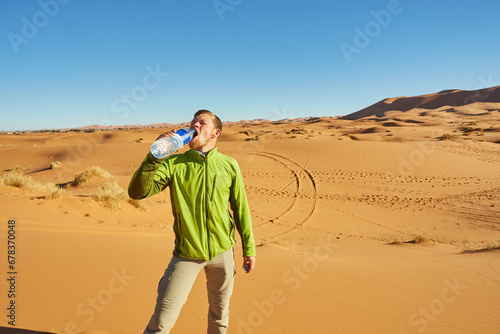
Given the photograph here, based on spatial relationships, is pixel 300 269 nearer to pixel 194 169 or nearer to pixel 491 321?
pixel 491 321

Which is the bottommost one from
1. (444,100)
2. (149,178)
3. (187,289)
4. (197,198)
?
(187,289)

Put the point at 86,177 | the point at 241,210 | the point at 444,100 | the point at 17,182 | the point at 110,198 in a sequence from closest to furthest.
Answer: the point at 241,210 < the point at 110,198 < the point at 17,182 < the point at 86,177 < the point at 444,100

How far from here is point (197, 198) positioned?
80.0 inches

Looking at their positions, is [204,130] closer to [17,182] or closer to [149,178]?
[149,178]

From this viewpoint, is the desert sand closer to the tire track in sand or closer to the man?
the tire track in sand

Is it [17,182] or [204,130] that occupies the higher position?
[204,130]

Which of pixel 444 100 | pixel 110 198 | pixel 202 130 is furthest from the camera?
pixel 444 100

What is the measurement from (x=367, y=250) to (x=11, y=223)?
7656 millimetres

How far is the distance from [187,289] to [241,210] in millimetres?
682

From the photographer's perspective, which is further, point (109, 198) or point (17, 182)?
point (17, 182)

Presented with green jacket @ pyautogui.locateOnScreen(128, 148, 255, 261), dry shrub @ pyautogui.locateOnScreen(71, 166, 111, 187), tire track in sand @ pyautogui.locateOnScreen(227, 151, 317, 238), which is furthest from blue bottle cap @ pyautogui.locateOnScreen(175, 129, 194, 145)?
dry shrub @ pyautogui.locateOnScreen(71, 166, 111, 187)

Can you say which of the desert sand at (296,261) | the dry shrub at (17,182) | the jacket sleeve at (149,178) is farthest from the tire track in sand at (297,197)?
the dry shrub at (17,182)

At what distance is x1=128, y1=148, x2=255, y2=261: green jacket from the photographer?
1.99 metres

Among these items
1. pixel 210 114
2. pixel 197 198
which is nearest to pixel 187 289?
pixel 197 198
